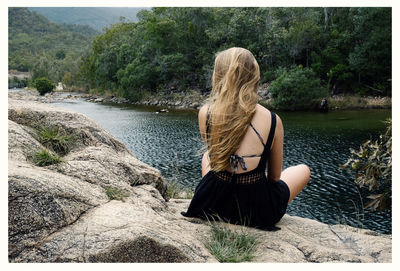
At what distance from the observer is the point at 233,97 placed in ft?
9.02

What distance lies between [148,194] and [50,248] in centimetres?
146

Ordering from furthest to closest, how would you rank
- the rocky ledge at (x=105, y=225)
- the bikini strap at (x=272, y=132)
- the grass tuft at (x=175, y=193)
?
1. the grass tuft at (x=175, y=193)
2. the bikini strap at (x=272, y=132)
3. the rocky ledge at (x=105, y=225)

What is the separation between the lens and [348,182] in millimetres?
10852

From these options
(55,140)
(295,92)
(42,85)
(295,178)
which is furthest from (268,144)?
(42,85)

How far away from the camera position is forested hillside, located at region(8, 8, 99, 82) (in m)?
49.3

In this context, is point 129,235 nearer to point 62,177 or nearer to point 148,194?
point 62,177

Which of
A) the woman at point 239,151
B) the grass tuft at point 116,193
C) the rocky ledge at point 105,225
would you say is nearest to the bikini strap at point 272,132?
the woman at point 239,151

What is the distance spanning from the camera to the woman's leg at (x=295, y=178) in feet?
11.2

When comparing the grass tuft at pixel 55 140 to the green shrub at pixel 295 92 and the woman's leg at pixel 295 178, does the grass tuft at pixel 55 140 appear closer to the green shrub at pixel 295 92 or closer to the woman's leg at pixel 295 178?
the woman's leg at pixel 295 178

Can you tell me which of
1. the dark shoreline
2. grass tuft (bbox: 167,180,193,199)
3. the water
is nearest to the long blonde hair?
the water

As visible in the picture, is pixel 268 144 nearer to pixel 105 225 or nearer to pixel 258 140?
pixel 258 140

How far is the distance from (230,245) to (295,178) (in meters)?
1.21

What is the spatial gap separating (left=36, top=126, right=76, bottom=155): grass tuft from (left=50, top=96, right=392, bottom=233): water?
4.83 feet

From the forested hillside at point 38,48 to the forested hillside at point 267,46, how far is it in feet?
48.7
